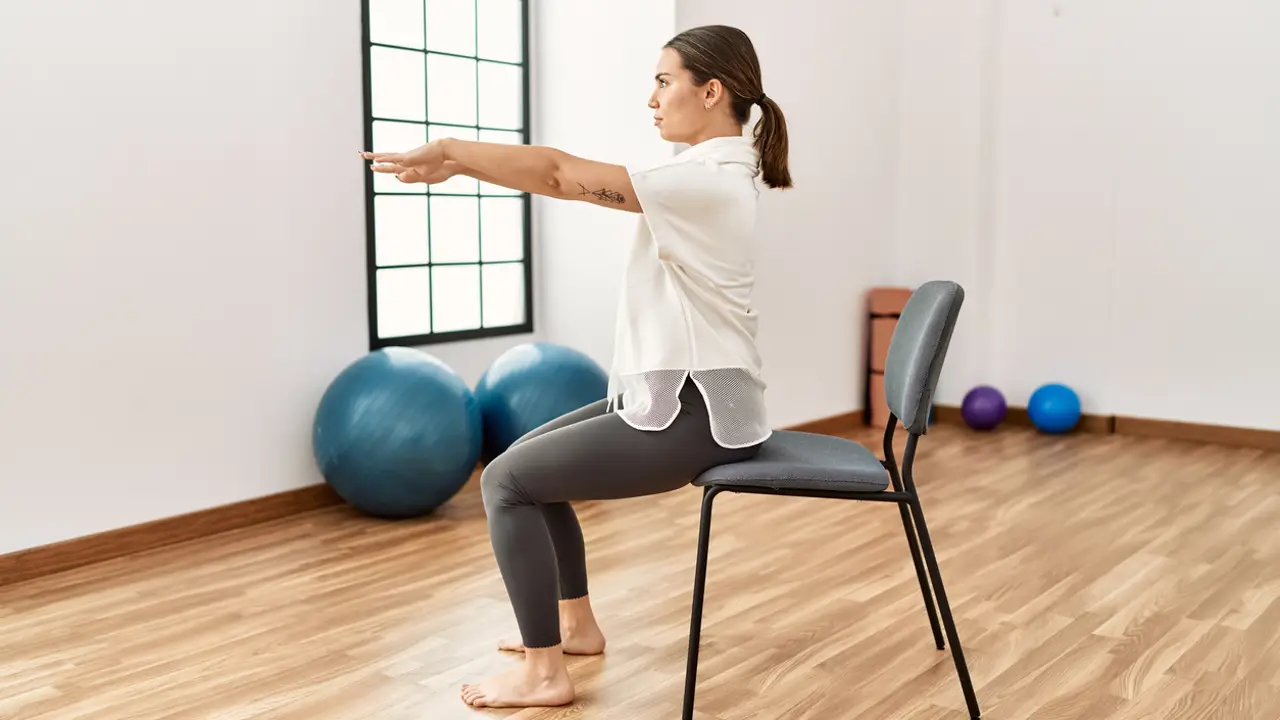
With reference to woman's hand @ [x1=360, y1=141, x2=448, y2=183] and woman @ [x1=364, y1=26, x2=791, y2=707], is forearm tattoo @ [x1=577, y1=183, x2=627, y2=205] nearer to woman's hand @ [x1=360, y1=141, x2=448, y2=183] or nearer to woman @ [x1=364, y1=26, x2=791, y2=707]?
woman @ [x1=364, y1=26, x2=791, y2=707]

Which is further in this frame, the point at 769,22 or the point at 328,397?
the point at 769,22

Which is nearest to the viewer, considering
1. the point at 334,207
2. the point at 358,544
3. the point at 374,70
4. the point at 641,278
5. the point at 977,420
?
the point at 641,278

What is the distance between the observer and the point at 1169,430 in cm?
520

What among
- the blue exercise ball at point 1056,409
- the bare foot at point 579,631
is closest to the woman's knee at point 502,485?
the bare foot at point 579,631

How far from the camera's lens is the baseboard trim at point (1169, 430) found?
16.4 feet

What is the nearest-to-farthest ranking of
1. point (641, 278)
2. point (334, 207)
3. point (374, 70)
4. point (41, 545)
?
point (641, 278), point (41, 545), point (334, 207), point (374, 70)

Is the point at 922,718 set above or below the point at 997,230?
below

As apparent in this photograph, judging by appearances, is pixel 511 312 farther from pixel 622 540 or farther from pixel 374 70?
pixel 622 540

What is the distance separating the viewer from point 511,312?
4.71 meters

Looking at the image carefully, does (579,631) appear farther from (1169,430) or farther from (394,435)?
(1169,430)

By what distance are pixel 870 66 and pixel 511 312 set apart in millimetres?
1982

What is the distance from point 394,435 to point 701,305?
1.59 metres

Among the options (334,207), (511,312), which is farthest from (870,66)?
(334,207)

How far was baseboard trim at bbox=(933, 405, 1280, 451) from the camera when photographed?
501 centimetres
